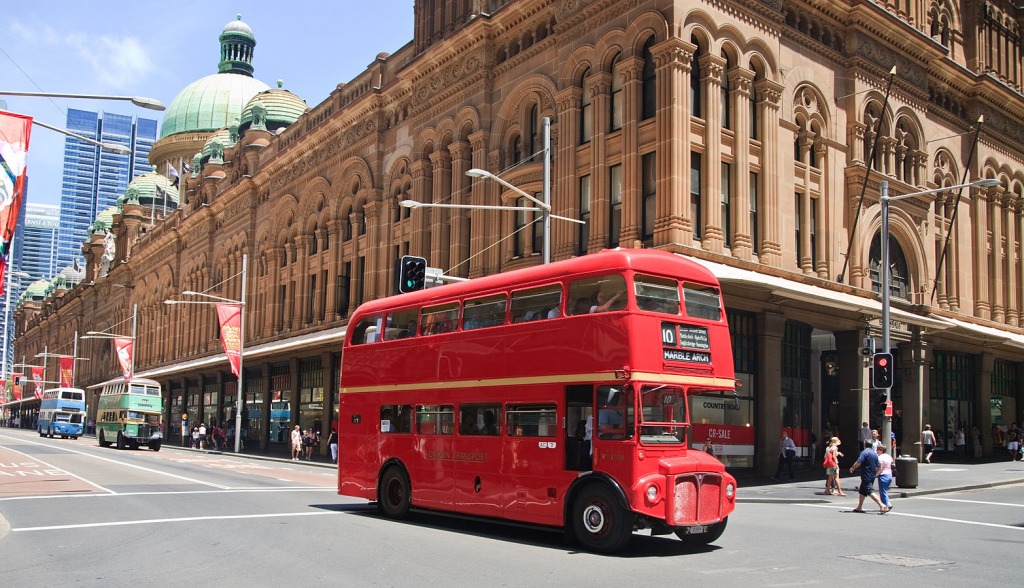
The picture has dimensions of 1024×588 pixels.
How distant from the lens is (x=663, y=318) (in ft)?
44.4

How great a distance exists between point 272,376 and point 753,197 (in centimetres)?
3384

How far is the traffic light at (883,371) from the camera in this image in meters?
24.3

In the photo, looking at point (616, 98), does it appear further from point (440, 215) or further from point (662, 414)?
point (662, 414)

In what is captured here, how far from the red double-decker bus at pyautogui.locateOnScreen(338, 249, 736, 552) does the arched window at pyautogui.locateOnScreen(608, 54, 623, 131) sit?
14.6m

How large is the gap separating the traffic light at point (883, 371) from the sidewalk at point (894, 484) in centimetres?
274

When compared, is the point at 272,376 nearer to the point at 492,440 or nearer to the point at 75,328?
the point at 492,440

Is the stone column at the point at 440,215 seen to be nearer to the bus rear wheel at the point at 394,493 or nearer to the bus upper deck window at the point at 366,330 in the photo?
the bus upper deck window at the point at 366,330

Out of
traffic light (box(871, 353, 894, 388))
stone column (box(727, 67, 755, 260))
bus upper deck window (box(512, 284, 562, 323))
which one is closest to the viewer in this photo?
bus upper deck window (box(512, 284, 562, 323))

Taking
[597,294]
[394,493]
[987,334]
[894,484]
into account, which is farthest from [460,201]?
[597,294]

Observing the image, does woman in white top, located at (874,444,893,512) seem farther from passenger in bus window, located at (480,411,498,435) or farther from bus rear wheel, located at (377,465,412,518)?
bus rear wheel, located at (377,465,412,518)

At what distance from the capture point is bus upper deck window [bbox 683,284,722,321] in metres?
14.1

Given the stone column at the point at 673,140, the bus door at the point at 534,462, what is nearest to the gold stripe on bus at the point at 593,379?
the bus door at the point at 534,462

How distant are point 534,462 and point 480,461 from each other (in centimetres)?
145

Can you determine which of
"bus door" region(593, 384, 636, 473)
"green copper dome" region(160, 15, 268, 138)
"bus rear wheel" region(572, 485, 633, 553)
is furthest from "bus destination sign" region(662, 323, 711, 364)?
"green copper dome" region(160, 15, 268, 138)
